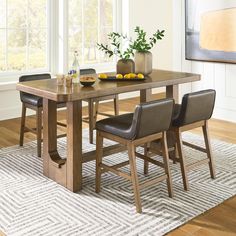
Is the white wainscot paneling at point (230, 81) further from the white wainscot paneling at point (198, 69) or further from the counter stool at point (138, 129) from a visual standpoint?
the counter stool at point (138, 129)

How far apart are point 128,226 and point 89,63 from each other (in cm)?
434

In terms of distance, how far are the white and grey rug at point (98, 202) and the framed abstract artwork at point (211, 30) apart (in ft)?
6.46

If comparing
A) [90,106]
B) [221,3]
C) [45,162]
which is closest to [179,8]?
[221,3]

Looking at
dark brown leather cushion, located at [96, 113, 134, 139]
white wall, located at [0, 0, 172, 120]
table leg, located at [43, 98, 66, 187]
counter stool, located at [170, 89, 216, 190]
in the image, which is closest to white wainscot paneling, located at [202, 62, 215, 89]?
white wall, located at [0, 0, 172, 120]

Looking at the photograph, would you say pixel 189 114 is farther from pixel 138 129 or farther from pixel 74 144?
pixel 74 144

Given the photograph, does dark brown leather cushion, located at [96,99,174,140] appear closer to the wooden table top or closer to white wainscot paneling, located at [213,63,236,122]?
the wooden table top

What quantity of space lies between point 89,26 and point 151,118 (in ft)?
13.2

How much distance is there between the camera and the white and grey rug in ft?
8.76

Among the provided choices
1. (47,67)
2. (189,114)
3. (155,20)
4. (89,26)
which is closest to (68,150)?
(189,114)

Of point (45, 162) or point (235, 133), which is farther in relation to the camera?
point (235, 133)

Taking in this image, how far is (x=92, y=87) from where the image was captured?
10.8 ft

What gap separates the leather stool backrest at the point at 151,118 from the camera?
2807 millimetres

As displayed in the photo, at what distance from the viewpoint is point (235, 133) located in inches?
195

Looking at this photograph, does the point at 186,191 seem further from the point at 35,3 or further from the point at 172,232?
the point at 35,3
